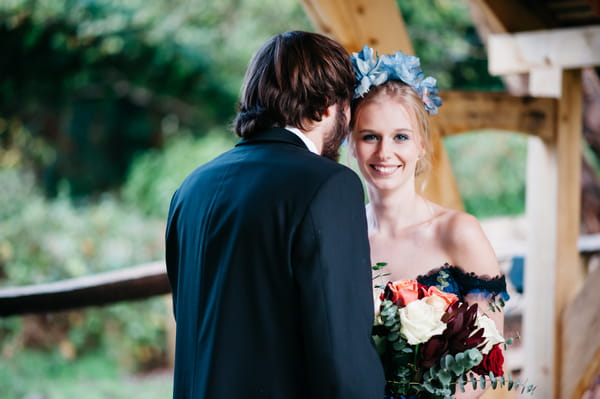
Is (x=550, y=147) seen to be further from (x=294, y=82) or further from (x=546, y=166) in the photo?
(x=294, y=82)

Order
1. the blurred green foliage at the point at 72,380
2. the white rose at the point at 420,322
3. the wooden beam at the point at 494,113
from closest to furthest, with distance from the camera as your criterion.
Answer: the white rose at the point at 420,322 < the wooden beam at the point at 494,113 < the blurred green foliage at the point at 72,380

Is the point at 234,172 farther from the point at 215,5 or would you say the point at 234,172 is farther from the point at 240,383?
the point at 215,5

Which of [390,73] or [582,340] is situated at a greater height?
[390,73]

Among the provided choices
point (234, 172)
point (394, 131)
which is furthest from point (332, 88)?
point (394, 131)

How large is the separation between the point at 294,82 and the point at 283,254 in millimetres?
427

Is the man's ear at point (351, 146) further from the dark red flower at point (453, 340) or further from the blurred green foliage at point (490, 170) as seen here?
the blurred green foliage at point (490, 170)

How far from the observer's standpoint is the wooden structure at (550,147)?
11.4ft

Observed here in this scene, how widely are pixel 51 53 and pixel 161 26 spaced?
158 centimetres

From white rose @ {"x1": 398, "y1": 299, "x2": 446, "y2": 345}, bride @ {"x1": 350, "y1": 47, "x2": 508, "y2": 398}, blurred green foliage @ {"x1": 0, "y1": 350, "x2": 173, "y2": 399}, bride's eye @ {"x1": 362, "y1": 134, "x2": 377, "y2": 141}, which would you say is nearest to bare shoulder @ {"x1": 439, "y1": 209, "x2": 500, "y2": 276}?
bride @ {"x1": 350, "y1": 47, "x2": 508, "y2": 398}

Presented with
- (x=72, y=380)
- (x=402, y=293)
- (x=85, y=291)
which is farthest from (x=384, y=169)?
(x=72, y=380)

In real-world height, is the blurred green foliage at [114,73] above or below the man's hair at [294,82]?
above

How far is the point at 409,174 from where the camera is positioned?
2.14m

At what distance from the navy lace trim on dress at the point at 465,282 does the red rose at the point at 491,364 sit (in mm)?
356

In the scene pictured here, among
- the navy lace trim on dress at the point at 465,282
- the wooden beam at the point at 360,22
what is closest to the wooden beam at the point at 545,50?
the wooden beam at the point at 360,22
